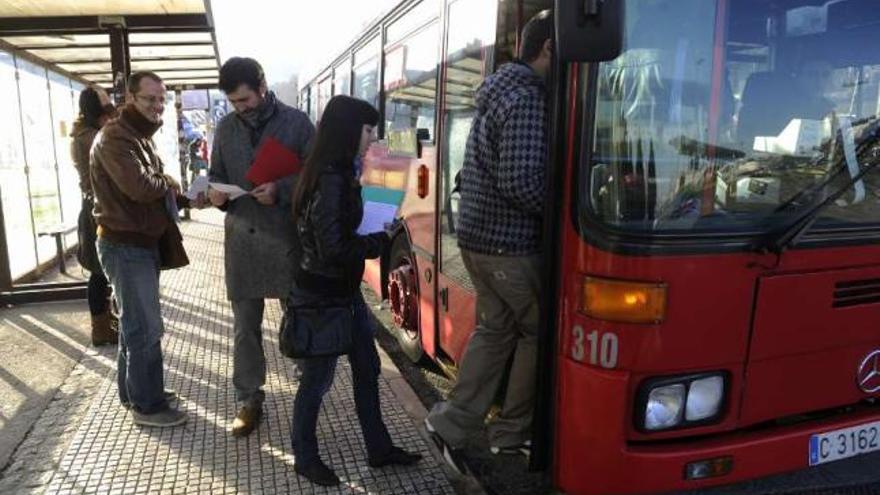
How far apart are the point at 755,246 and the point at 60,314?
5.99 meters

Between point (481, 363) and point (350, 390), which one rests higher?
point (481, 363)

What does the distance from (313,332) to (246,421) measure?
1100 millimetres

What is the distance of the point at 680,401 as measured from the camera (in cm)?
237

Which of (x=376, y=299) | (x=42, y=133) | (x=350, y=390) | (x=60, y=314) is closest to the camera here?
(x=350, y=390)

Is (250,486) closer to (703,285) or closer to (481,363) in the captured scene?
(481,363)

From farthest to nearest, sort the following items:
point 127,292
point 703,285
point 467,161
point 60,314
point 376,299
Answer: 1. point 376,299
2. point 60,314
3. point 127,292
4. point 467,161
5. point 703,285

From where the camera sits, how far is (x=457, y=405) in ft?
9.90

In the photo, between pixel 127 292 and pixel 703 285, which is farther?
pixel 127 292

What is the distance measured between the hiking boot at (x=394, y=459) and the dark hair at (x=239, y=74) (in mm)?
1928

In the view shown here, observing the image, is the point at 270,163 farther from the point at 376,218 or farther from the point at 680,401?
the point at 680,401

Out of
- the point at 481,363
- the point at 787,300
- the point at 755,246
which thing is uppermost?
the point at 755,246

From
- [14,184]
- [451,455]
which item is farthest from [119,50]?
[451,455]

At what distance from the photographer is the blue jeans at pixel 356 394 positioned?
2.97 meters

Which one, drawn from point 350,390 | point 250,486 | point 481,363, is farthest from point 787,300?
point 350,390
